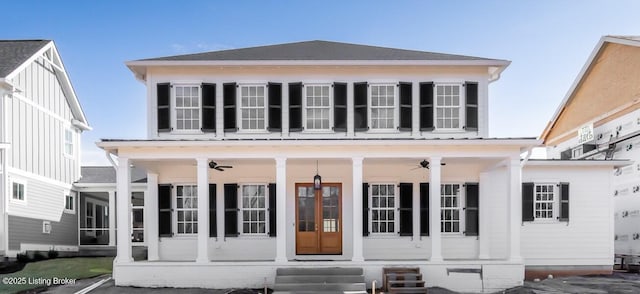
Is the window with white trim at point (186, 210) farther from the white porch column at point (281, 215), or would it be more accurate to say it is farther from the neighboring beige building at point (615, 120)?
the neighboring beige building at point (615, 120)

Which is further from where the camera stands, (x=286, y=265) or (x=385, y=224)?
(x=385, y=224)

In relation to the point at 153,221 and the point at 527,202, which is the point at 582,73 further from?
the point at 153,221

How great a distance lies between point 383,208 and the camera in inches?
617

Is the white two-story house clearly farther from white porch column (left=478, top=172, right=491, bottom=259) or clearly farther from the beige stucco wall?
the beige stucco wall

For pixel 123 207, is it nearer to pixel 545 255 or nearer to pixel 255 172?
pixel 255 172

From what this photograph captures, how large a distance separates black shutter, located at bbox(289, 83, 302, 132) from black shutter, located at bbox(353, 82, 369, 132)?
60.4 inches

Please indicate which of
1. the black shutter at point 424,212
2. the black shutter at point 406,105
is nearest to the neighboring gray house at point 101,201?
Result: the black shutter at point 406,105

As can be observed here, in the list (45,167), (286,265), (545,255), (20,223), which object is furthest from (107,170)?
(545,255)

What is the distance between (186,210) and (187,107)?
293 cm

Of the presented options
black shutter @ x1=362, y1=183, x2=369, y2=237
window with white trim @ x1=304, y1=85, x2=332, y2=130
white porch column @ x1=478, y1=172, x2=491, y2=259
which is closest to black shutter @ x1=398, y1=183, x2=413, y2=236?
black shutter @ x1=362, y1=183, x2=369, y2=237

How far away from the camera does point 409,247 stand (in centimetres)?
1552

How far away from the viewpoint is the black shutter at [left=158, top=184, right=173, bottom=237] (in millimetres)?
15477

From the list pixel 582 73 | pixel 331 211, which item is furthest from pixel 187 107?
pixel 582 73

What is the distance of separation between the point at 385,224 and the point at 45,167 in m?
13.0
